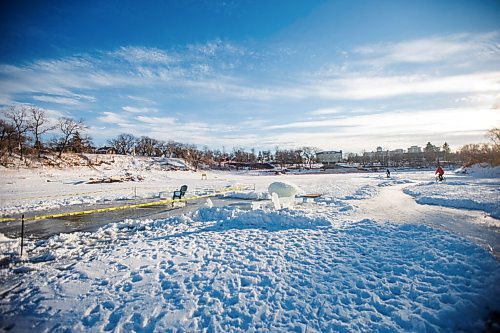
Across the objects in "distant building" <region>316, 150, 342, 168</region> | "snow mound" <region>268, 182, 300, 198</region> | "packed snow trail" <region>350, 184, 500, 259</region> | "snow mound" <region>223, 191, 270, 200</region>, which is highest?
"distant building" <region>316, 150, 342, 168</region>

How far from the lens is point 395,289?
4.95 metres

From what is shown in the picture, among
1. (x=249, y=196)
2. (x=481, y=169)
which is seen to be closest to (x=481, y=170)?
(x=481, y=169)

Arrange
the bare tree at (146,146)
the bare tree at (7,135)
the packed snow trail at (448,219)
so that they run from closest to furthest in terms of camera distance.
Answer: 1. the packed snow trail at (448,219)
2. the bare tree at (7,135)
3. the bare tree at (146,146)

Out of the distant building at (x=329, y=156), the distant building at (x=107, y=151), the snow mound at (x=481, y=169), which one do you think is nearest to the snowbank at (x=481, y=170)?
the snow mound at (x=481, y=169)

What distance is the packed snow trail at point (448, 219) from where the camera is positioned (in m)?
8.24

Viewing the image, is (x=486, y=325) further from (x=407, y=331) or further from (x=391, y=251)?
(x=391, y=251)

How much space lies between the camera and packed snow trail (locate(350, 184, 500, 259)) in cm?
824

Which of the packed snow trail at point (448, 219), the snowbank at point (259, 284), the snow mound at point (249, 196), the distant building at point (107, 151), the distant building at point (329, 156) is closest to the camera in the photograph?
the snowbank at point (259, 284)

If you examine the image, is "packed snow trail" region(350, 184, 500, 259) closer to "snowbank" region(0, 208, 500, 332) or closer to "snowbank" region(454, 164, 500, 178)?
"snowbank" region(0, 208, 500, 332)

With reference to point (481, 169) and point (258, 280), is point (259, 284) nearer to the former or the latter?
point (258, 280)

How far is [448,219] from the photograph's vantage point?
11062 millimetres

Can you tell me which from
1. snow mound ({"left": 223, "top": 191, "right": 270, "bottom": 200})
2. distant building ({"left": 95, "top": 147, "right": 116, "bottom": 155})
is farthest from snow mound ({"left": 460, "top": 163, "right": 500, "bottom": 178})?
distant building ({"left": 95, "top": 147, "right": 116, "bottom": 155})

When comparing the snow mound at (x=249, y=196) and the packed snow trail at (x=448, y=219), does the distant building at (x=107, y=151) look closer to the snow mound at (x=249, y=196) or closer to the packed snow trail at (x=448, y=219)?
the snow mound at (x=249, y=196)

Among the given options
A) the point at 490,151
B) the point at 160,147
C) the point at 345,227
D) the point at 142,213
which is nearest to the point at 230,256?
the point at 345,227
